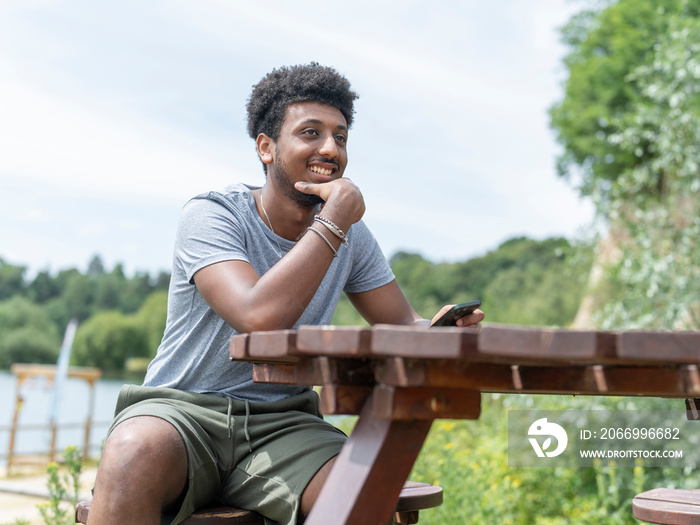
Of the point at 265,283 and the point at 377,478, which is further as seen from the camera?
the point at 265,283

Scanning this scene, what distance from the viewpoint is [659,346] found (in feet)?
3.32

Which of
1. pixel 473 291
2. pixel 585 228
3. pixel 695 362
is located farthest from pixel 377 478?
pixel 473 291

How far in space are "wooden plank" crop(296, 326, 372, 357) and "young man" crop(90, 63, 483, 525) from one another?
449 mm

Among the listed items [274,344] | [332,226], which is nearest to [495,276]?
[332,226]

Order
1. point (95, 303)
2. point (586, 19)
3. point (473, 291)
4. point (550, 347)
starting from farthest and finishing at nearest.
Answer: point (95, 303)
point (473, 291)
point (586, 19)
point (550, 347)

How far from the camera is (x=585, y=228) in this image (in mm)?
6375

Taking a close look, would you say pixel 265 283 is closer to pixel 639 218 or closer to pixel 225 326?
pixel 225 326

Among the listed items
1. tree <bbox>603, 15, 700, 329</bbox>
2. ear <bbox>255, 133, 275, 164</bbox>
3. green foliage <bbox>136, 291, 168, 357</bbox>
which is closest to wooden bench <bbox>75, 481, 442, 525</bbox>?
ear <bbox>255, 133, 275, 164</bbox>

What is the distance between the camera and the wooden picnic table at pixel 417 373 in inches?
39.6

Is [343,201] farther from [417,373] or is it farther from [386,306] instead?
[417,373]

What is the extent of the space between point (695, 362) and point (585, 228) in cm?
557

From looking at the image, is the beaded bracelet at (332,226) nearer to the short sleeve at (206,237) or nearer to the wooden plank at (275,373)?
the short sleeve at (206,237)

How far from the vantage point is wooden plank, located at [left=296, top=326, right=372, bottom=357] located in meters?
1.08

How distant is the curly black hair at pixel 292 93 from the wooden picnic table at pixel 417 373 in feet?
3.69
